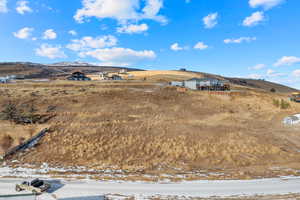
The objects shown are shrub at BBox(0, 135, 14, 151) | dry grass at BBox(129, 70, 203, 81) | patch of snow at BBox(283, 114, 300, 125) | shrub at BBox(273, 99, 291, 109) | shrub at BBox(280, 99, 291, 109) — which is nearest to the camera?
shrub at BBox(0, 135, 14, 151)

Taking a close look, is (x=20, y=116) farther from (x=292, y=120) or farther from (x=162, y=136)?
(x=292, y=120)

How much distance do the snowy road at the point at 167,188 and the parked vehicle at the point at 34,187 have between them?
1.77 feet

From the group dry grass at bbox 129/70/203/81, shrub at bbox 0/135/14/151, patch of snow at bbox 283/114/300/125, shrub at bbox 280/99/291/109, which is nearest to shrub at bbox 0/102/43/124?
shrub at bbox 0/135/14/151

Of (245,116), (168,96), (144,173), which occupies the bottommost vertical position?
(144,173)

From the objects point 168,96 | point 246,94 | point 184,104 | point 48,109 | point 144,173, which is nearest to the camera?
point 144,173

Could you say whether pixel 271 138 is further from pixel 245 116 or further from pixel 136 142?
pixel 136 142

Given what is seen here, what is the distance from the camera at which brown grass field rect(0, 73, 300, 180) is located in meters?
20.6

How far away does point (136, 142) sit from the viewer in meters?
25.5

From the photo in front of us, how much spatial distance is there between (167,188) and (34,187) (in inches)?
417

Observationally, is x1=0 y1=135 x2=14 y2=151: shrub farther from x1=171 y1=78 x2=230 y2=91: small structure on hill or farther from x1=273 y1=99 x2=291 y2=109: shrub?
x1=273 y1=99 x2=291 y2=109: shrub

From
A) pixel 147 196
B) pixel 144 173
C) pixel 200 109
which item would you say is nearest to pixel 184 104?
pixel 200 109

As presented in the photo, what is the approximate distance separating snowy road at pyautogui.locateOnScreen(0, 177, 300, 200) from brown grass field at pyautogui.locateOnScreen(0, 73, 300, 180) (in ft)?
5.62

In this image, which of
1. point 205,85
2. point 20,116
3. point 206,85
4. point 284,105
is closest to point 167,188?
point 20,116

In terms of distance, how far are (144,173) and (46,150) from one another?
44.1ft
